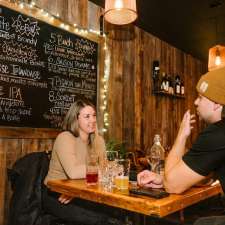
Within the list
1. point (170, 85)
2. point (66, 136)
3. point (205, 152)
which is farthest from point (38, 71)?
point (170, 85)

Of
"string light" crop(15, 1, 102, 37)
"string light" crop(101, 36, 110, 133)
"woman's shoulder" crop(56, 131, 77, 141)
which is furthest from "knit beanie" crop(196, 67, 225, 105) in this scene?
"string light" crop(101, 36, 110, 133)

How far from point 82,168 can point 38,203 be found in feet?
1.69

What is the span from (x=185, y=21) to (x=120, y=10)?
6.19 ft

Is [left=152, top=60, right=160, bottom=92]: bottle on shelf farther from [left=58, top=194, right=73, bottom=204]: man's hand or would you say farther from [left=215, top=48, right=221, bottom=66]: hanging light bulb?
[left=58, top=194, right=73, bottom=204]: man's hand

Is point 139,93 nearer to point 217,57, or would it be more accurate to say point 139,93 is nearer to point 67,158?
point 217,57

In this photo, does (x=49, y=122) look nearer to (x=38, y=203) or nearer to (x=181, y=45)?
(x=38, y=203)

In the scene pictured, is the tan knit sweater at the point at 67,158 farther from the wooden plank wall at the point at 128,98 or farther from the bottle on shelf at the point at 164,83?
the bottle on shelf at the point at 164,83

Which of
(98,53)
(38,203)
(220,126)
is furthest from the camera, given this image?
(98,53)

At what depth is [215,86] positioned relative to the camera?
1630 millimetres

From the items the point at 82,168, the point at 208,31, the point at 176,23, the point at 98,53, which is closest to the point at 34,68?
the point at 98,53

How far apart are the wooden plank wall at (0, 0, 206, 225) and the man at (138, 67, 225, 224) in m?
1.43

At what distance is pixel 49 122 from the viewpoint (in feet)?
10.1

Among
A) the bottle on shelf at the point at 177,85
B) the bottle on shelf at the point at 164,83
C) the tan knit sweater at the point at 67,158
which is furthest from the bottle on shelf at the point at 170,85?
the tan knit sweater at the point at 67,158

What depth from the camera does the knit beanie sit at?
162cm
